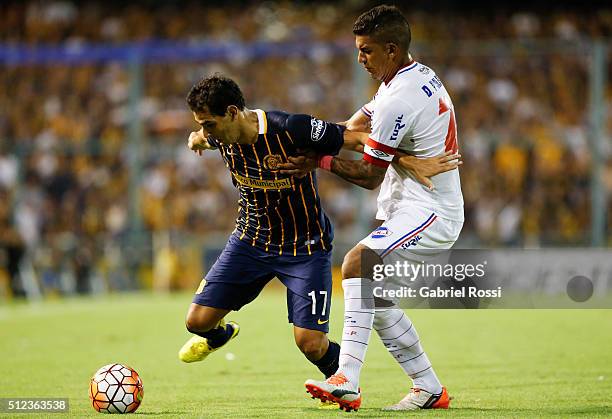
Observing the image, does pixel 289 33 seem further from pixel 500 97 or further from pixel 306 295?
pixel 306 295

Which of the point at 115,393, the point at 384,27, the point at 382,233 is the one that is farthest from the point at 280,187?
the point at 115,393

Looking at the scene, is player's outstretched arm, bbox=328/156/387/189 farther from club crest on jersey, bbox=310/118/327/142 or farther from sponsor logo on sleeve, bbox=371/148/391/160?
club crest on jersey, bbox=310/118/327/142

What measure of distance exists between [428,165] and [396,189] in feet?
1.10

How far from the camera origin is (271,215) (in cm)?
776

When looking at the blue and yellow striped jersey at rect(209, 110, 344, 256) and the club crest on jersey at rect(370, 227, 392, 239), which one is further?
the blue and yellow striped jersey at rect(209, 110, 344, 256)

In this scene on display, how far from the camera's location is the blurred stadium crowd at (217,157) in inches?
803

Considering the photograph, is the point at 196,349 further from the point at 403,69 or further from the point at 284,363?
the point at 403,69

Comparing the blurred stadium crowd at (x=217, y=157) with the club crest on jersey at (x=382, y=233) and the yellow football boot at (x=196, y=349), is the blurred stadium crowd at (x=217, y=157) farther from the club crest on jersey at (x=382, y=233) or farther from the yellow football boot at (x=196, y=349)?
the club crest on jersey at (x=382, y=233)

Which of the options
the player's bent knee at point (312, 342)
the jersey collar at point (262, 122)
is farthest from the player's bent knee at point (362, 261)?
the jersey collar at point (262, 122)

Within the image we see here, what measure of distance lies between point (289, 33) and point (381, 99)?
2034cm

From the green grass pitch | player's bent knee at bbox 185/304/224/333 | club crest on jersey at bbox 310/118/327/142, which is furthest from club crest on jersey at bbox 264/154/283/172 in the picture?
the green grass pitch

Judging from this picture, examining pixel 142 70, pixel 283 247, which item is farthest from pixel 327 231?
pixel 142 70

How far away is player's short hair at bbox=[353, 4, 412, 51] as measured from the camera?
7129 millimetres

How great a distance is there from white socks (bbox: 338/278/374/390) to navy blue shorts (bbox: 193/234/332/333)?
1.72ft
